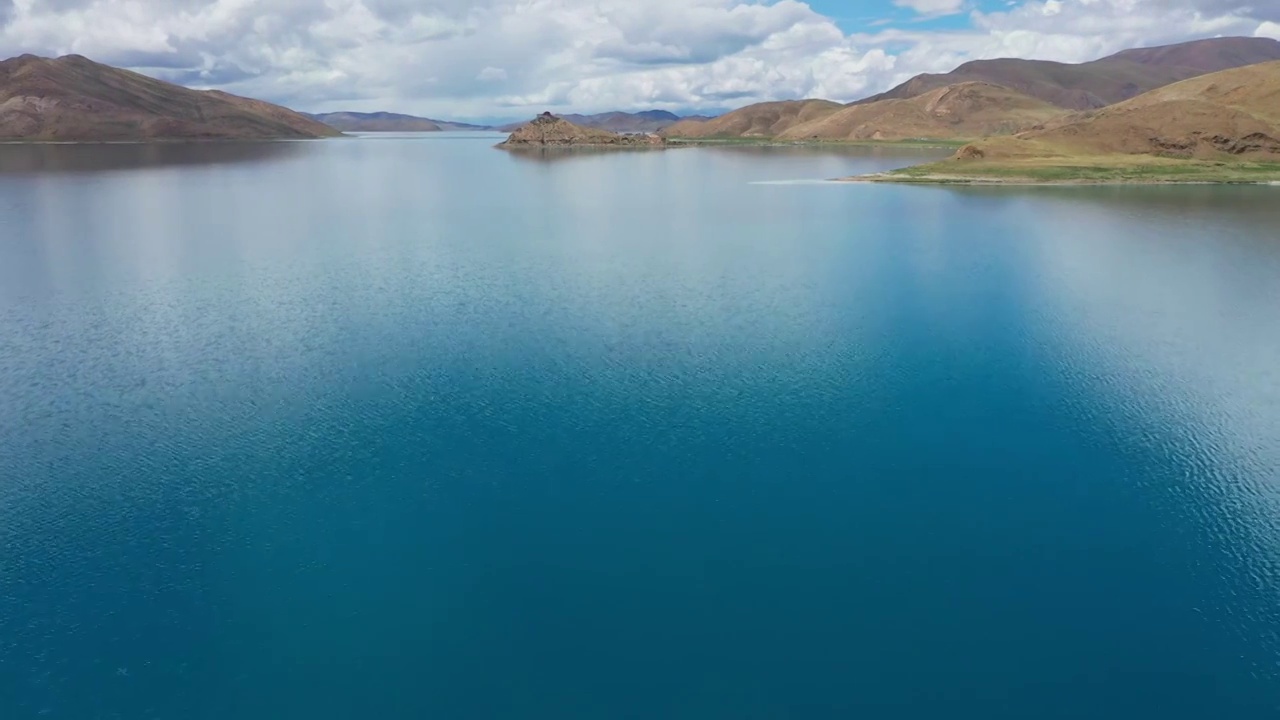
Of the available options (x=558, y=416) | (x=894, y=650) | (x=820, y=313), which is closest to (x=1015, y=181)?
(x=820, y=313)

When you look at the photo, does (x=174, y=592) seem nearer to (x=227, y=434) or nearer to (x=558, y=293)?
(x=227, y=434)

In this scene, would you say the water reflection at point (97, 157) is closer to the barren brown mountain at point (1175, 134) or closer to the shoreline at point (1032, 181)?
the shoreline at point (1032, 181)

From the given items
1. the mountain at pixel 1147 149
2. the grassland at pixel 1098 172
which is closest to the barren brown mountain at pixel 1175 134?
the mountain at pixel 1147 149

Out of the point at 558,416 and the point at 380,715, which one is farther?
the point at 558,416

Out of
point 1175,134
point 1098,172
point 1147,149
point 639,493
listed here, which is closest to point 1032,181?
point 1098,172

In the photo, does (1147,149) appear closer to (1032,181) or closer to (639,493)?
(1032,181)

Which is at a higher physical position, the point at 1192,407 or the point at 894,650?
the point at 1192,407
